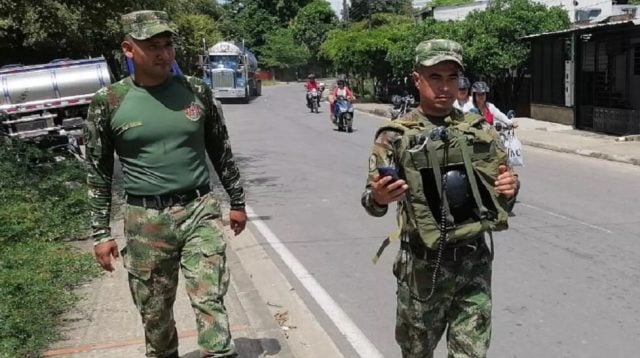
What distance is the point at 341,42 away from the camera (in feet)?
118

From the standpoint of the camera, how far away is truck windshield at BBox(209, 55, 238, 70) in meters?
41.1

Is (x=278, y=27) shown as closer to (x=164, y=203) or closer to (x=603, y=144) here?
→ (x=603, y=144)

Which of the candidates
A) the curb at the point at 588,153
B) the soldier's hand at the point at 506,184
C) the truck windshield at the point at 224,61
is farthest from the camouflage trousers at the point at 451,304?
the truck windshield at the point at 224,61

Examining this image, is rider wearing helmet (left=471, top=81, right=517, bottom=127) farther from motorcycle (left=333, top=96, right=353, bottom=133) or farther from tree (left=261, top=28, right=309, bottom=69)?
tree (left=261, top=28, right=309, bottom=69)

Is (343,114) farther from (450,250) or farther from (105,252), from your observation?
(450,250)

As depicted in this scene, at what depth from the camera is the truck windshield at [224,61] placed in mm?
41062

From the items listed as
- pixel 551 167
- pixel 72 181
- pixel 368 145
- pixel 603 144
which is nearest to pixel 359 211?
pixel 72 181

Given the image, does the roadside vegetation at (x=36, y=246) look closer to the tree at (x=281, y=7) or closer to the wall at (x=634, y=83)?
the wall at (x=634, y=83)

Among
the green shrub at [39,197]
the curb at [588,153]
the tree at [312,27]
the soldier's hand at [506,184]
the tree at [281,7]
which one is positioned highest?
the tree at [281,7]

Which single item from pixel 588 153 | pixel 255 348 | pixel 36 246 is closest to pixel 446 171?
pixel 255 348

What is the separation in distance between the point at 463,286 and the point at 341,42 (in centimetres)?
3355

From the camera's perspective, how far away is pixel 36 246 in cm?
669

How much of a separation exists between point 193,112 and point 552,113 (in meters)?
20.7

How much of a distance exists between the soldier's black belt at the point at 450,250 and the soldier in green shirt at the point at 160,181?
1.04 metres
